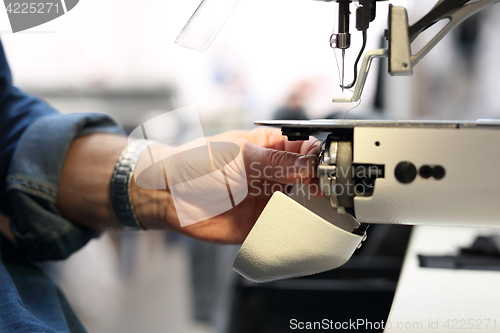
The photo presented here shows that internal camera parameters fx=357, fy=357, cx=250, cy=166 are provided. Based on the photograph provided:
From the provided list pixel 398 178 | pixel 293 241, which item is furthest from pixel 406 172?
pixel 293 241

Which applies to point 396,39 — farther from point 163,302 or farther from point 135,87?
point 135,87

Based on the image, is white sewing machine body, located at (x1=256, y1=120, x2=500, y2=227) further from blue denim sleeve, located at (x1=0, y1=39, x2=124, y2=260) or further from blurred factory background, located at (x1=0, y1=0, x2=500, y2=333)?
blurred factory background, located at (x1=0, y1=0, x2=500, y2=333)

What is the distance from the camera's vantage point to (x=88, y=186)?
2.37 feet

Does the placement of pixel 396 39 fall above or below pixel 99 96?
above

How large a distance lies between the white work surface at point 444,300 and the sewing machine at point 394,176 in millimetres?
118

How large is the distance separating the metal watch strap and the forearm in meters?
0.03

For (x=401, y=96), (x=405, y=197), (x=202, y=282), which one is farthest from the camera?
(x=401, y=96)

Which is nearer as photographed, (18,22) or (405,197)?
(405,197)

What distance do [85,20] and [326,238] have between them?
6.61ft

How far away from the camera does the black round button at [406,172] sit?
0.36 m

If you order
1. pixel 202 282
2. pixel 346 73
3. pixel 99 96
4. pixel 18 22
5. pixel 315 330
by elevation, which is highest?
pixel 18 22

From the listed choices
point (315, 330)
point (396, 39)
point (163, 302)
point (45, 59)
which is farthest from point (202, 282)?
point (45, 59)

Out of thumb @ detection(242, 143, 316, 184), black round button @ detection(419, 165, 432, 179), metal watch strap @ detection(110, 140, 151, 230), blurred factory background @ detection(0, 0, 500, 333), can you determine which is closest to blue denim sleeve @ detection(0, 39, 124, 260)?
metal watch strap @ detection(110, 140, 151, 230)

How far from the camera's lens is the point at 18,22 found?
982 millimetres
